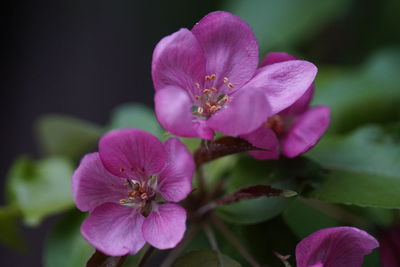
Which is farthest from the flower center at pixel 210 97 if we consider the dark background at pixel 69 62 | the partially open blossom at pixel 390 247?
the dark background at pixel 69 62

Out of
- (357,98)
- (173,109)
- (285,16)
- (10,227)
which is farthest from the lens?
(285,16)

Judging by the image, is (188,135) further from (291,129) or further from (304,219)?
(304,219)

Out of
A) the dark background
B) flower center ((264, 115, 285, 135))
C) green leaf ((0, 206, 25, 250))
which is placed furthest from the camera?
the dark background

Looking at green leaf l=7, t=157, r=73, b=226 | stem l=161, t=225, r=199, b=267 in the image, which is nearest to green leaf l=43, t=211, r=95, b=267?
green leaf l=7, t=157, r=73, b=226

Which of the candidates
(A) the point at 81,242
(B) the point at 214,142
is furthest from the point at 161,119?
(A) the point at 81,242

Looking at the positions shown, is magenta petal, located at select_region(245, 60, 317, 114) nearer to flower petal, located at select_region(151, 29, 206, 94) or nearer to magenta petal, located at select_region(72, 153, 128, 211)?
flower petal, located at select_region(151, 29, 206, 94)

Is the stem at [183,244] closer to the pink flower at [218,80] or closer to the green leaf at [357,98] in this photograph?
the pink flower at [218,80]

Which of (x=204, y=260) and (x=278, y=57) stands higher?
(x=278, y=57)

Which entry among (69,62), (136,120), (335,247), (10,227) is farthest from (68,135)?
(69,62)
